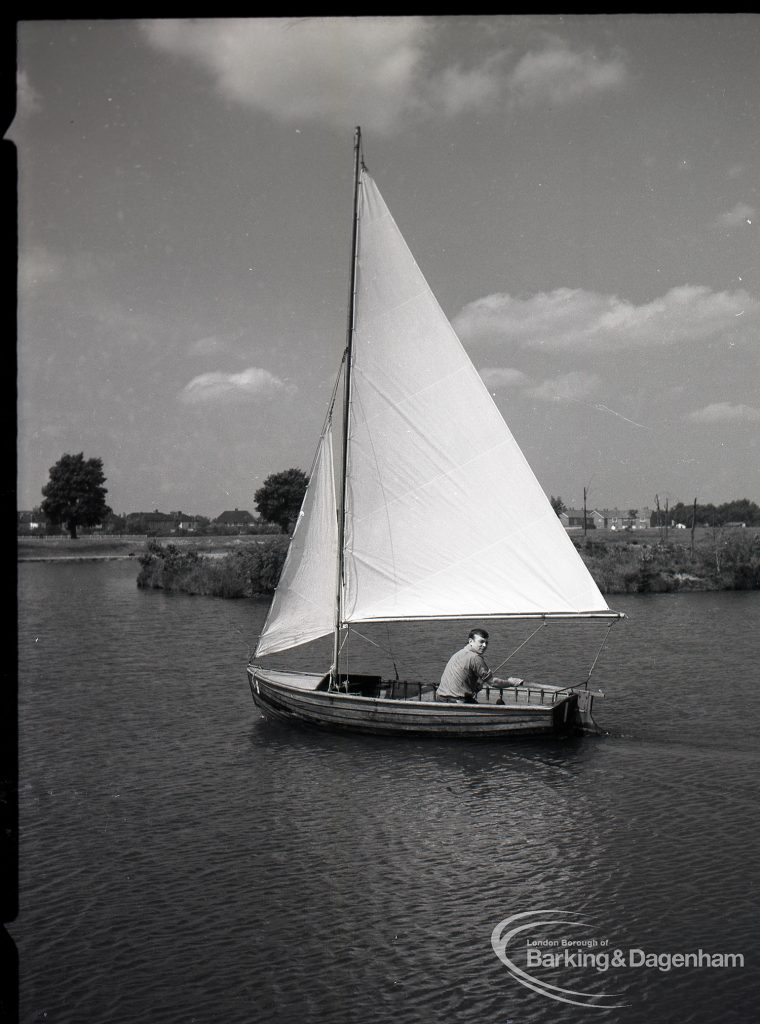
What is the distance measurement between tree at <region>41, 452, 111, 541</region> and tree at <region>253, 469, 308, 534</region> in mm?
19098

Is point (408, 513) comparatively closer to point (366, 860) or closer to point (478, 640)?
point (478, 640)

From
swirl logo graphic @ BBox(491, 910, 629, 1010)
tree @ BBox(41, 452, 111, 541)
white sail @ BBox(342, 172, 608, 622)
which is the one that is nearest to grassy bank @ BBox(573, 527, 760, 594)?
white sail @ BBox(342, 172, 608, 622)

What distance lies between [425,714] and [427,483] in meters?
5.43

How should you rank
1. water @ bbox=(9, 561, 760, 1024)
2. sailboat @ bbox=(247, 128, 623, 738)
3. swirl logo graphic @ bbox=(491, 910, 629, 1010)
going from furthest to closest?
sailboat @ bbox=(247, 128, 623, 738)
water @ bbox=(9, 561, 760, 1024)
swirl logo graphic @ bbox=(491, 910, 629, 1010)

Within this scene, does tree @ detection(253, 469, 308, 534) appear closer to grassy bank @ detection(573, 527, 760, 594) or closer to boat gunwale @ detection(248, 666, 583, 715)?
grassy bank @ detection(573, 527, 760, 594)

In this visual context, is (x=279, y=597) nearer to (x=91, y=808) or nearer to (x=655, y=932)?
(x=91, y=808)

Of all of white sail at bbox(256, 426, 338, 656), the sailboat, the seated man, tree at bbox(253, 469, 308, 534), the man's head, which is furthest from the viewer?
tree at bbox(253, 469, 308, 534)

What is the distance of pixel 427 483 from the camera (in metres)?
22.9

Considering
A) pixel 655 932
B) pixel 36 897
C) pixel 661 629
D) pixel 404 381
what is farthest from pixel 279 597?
pixel 661 629

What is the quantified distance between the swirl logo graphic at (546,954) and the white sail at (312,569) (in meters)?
10.8

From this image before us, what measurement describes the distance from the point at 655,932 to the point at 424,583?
35.2 ft

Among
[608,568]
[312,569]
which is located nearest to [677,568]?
[608,568]

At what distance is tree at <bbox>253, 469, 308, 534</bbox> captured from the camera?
10475 cm

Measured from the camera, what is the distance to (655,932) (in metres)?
13.4
